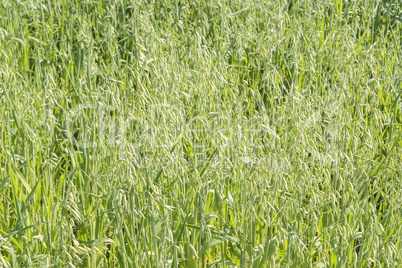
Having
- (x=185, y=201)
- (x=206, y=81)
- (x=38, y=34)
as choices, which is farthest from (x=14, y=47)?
(x=185, y=201)

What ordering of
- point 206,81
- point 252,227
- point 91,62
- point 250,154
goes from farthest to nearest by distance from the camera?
point 91,62 → point 206,81 → point 250,154 → point 252,227

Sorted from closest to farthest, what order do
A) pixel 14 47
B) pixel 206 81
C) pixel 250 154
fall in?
pixel 250 154 < pixel 206 81 < pixel 14 47

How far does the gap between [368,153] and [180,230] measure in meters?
0.82

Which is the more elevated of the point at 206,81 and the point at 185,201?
the point at 206,81

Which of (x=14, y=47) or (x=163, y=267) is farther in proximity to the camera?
(x=14, y=47)

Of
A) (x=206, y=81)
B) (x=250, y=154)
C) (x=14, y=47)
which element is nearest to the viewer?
(x=250, y=154)

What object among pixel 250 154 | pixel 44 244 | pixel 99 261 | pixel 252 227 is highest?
pixel 250 154

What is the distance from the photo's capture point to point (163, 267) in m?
1.42

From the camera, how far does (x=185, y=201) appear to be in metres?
1.85

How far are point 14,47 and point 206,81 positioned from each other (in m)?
1.45

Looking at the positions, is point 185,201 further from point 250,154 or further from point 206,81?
point 206,81

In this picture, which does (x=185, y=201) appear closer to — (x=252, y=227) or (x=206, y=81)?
(x=252, y=227)

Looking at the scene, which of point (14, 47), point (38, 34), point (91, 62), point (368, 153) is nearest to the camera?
point (368, 153)

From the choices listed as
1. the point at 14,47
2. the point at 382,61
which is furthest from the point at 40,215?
the point at 382,61
